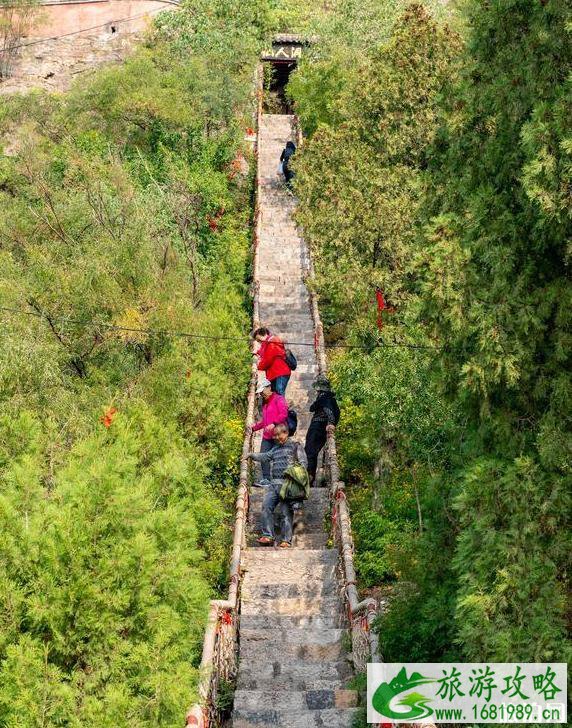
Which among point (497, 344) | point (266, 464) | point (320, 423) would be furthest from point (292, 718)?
point (320, 423)

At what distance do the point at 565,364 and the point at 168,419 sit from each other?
8.28 meters

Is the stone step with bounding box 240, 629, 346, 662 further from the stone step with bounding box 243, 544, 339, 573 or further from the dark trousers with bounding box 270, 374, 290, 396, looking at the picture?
the dark trousers with bounding box 270, 374, 290, 396

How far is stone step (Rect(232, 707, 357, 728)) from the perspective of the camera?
9.95m

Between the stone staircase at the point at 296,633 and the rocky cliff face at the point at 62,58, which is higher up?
the stone staircase at the point at 296,633

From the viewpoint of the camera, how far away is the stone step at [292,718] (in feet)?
32.7

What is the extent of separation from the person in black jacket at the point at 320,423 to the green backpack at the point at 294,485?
207 centimetres

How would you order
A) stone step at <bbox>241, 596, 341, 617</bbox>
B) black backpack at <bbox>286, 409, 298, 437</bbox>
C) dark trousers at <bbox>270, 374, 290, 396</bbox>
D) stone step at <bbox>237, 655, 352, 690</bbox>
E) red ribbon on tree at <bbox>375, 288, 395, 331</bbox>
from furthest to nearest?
red ribbon on tree at <bbox>375, 288, 395, 331</bbox>
dark trousers at <bbox>270, 374, 290, 396</bbox>
black backpack at <bbox>286, 409, 298, 437</bbox>
stone step at <bbox>241, 596, 341, 617</bbox>
stone step at <bbox>237, 655, 352, 690</bbox>

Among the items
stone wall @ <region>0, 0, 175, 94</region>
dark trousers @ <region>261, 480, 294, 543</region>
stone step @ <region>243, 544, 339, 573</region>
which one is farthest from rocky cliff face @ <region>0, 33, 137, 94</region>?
stone step @ <region>243, 544, 339, 573</region>

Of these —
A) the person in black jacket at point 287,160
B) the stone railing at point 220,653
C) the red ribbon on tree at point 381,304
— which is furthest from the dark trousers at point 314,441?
the person in black jacket at point 287,160

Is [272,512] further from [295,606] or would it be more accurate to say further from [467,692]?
[467,692]

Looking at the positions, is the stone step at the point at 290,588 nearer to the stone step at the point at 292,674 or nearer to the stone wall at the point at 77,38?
the stone step at the point at 292,674

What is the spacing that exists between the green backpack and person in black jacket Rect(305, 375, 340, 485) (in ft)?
6.79

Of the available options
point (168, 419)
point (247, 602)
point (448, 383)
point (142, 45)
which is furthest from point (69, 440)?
point (142, 45)

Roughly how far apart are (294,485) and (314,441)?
2.18 meters
